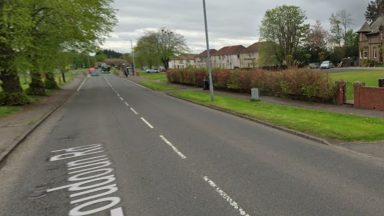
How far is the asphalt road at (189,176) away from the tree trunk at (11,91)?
13.2 meters

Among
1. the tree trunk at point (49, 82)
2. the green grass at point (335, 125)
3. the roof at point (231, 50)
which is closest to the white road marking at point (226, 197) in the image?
the green grass at point (335, 125)

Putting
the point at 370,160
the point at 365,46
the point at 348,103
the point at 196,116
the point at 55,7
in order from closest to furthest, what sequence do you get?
the point at 370,160 < the point at 196,116 < the point at 348,103 < the point at 55,7 < the point at 365,46

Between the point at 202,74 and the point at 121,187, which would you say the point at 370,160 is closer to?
the point at 121,187

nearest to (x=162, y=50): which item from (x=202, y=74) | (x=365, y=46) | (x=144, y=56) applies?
(x=144, y=56)

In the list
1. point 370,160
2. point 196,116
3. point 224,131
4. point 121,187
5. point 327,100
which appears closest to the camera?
point 121,187

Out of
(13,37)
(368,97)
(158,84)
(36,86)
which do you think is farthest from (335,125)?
(158,84)

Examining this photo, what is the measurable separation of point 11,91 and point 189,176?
2142 cm

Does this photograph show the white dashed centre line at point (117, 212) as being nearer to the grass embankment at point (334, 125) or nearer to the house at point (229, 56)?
the grass embankment at point (334, 125)

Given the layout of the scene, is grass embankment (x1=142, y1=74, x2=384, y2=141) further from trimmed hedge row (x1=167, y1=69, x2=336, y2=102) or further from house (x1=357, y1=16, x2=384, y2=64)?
house (x1=357, y1=16, x2=384, y2=64)

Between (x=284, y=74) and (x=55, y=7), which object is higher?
(x=55, y=7)

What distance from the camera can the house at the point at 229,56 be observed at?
134 m

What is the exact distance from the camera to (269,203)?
5906 millimetres

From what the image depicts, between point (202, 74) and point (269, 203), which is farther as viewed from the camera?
point (202, 74)

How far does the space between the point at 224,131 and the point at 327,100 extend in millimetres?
9856
